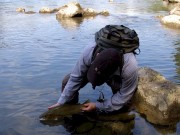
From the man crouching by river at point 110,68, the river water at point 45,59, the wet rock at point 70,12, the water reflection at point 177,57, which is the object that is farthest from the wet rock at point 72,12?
the man crouching by river at point 110,68

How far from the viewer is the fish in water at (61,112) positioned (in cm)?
585

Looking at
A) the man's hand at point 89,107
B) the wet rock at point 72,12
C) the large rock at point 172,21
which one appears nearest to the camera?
the man's hand at point 89,107

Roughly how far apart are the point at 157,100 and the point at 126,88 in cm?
113

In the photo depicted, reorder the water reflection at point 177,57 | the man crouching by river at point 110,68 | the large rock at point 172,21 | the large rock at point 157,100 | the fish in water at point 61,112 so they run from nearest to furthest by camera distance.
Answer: the man crouching by river at point 110,68, the fish in water at point 61,112, the large rock at point 157,100, the water reflection at point 177,57, the large rock at point 172,21

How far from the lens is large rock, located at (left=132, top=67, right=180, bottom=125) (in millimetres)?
6108

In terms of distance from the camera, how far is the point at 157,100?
6.33 m

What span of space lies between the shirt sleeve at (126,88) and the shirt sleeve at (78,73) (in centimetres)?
56

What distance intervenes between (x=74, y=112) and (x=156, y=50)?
7.88 m

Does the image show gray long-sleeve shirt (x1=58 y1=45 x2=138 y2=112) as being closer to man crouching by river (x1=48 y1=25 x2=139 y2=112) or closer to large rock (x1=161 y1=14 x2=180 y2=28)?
man crouching by river (x1=48 y1=25 x2=139 y2=112)

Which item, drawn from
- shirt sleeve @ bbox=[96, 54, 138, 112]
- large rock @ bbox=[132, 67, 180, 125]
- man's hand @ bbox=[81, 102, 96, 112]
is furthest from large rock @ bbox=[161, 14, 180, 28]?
man's hand @ bbox=[81, 102, 96, 112]

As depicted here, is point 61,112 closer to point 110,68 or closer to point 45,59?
point 110,68

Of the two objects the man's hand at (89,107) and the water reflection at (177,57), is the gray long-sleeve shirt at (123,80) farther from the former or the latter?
the water reflection at (177,57)

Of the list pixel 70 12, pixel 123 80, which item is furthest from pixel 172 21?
pixel 123 80

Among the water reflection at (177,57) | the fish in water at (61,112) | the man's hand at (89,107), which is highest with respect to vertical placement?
the man's hand at (89,107)
